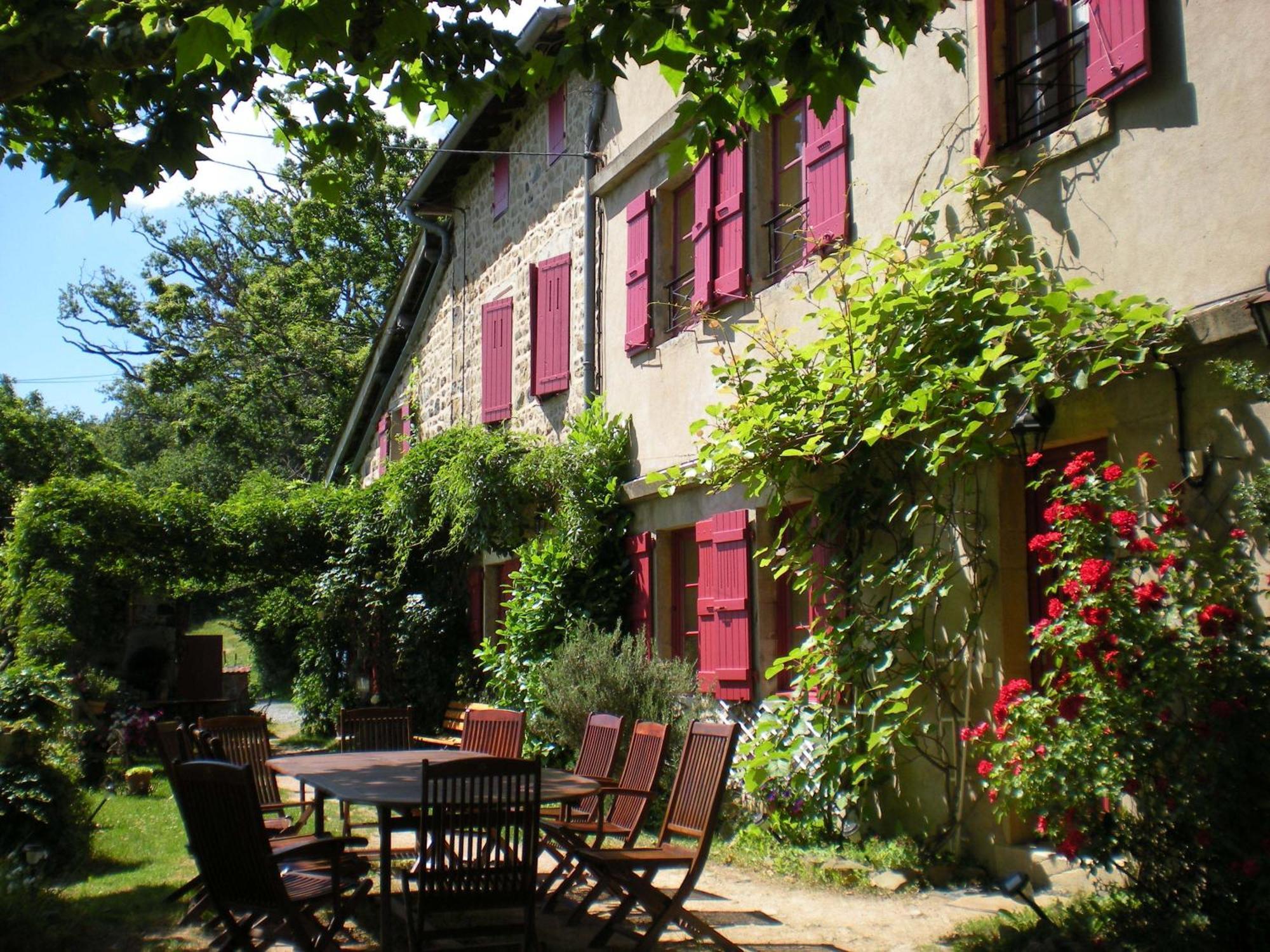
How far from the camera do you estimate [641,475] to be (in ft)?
31.1

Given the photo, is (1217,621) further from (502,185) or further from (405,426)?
(405,426)

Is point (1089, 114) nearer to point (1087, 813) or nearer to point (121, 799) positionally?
point (1087, 813)

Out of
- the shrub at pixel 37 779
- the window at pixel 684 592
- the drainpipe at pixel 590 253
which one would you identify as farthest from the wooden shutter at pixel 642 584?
the shrub at pixel 37 779

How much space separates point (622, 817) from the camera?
5832 mm

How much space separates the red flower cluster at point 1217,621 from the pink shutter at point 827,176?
345 cm

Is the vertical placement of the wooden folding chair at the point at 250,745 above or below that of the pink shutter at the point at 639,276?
below

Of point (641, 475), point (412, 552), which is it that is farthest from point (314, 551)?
point (641, 475)

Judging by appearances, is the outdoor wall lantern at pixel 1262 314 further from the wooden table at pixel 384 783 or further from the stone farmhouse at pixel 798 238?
the wooden table at pixel 384 783

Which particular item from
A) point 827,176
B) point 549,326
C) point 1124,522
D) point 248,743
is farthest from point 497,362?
point 1124,522

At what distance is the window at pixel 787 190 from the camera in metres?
7.96

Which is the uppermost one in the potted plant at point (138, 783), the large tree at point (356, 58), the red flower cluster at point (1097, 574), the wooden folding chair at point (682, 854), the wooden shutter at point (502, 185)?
the wooden shutter at point (502, 185)

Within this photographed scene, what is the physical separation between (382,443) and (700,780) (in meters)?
12.5

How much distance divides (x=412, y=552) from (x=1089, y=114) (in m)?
9.37

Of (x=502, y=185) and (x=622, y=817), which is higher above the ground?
(x=502, y=185)
